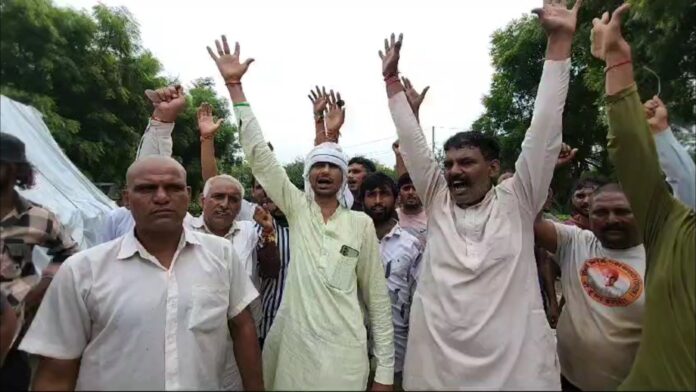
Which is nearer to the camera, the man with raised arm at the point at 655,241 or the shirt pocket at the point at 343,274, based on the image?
the man with raised arm at the point at 655,241

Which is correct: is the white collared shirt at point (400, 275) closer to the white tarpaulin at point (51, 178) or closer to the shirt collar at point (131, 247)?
the shirt collar at point (131, 247)

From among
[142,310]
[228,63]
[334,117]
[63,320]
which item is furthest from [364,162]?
[63,320]

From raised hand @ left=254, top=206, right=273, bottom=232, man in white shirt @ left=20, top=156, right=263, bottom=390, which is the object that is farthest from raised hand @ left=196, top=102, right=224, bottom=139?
man in white shirt @ left=20, top=156, right=263, bottom=390

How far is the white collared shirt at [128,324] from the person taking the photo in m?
2.09

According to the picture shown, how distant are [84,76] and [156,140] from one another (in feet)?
1.71

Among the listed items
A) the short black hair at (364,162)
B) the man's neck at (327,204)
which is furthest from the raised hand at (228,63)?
the short black hair at (364,162)

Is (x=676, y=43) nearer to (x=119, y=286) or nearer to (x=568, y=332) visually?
(x=568, y=332)

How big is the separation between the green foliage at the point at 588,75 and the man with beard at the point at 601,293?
551 millimetres

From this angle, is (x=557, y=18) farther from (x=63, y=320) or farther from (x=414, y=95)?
(x=63, y=320)

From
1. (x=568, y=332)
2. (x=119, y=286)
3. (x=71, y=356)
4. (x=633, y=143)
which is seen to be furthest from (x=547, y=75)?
(x=71, y=356)

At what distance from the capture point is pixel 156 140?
3.16 meters

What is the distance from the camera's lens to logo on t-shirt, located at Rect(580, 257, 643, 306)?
2584mm

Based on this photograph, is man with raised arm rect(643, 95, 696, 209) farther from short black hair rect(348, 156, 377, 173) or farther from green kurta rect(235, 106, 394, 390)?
Answer: short black hair rect(348, 156, 377, 173)

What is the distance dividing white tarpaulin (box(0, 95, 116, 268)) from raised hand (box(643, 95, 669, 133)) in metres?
2.57
